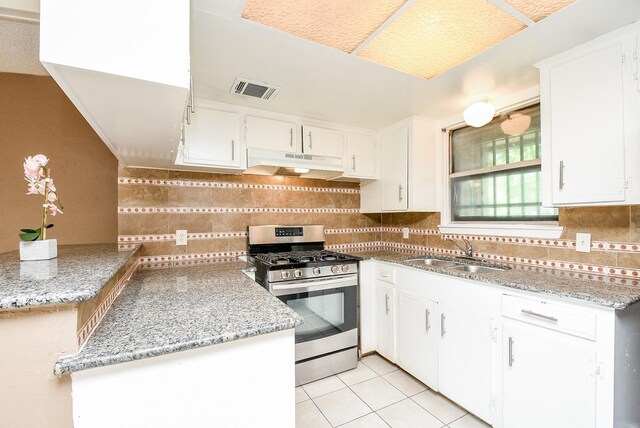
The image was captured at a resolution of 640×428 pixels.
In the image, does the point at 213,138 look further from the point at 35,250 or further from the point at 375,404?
the point at 375,404

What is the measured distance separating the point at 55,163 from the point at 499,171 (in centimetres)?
349

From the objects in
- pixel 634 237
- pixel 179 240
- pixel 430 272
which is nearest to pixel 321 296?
pixel 430 272

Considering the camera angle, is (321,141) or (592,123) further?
(321,141)

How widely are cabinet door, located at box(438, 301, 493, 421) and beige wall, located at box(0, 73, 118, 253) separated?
2.71m

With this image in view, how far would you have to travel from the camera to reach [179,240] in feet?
7.57

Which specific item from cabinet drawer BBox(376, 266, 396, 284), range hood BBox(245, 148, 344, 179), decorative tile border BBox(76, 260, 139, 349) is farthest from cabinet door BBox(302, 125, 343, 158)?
decorative tile border BBox(76, 260, 139, 349)

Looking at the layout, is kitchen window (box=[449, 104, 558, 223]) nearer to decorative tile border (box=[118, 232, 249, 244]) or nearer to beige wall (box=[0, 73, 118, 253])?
decorative tile border (box=[118, 232, 249, 244])

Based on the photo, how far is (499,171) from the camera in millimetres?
2273

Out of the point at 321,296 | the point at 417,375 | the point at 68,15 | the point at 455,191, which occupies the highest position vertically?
the point at 68,15

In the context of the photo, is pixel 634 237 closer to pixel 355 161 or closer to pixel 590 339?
pixel 590 339

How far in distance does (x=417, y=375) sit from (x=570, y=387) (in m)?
1.00

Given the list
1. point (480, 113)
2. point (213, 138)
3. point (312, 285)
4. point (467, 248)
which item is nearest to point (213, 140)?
point (213, 138)

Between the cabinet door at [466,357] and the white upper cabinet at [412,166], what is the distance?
101 centimetres

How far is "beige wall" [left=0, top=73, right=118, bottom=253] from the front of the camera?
2.07 metres
